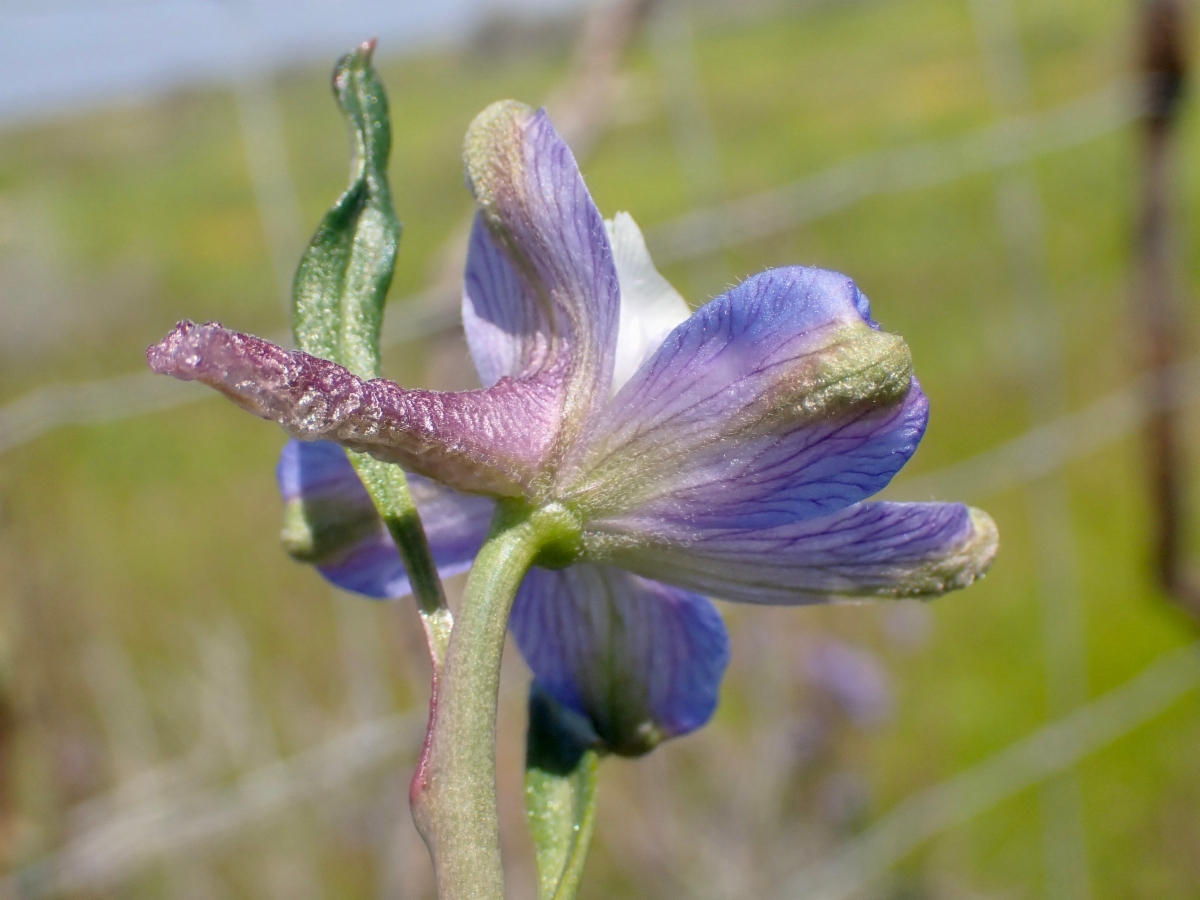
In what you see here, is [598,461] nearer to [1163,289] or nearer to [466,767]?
[466,767]

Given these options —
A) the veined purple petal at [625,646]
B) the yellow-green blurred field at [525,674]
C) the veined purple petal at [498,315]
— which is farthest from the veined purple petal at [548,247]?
the yellow-green blurred field at [525,674]

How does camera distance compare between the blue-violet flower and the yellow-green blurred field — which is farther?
the yellow-green blurred field

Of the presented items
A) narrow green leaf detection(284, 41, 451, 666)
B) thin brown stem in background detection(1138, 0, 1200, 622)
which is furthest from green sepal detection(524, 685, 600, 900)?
thin brown stem in background detection(1138, 0, 1200, 622)

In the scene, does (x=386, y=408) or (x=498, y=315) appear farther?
(x=498, y=315)

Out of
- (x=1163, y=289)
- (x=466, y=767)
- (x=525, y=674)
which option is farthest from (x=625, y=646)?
(x=525, y=674)

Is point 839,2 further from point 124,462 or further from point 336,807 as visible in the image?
point 336,807

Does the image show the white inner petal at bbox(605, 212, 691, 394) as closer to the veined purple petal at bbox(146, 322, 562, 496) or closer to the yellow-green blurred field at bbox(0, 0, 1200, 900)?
the veined purple petal at bbox(146, 322, 562, 496)

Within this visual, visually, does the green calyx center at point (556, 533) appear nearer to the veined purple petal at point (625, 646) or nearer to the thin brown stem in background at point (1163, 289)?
the veined purple petal at point (625, 646)
